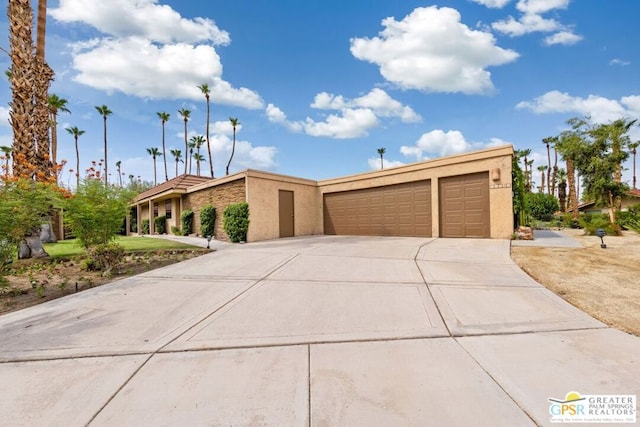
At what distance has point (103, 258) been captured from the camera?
659cm

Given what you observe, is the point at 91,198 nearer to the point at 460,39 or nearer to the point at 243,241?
the point at 243,241

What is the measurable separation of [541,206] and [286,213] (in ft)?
95.7

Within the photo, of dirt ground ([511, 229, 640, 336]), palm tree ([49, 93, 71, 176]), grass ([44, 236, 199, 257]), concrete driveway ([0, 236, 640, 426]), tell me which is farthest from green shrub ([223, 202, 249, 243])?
palm tree ([49, 93, 71, 176])

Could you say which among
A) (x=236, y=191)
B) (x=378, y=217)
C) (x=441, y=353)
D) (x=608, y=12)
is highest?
(x=608, y=12)

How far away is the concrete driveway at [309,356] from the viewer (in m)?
1.95

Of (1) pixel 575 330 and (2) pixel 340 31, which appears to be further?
(2) pixel 340 31

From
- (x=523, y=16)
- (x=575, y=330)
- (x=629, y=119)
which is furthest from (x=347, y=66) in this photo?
(x=629, y=119)

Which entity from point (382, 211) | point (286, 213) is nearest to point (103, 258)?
point (286, 213)

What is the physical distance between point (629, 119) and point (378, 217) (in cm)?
2153

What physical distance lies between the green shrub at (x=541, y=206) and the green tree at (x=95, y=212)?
3399 cm

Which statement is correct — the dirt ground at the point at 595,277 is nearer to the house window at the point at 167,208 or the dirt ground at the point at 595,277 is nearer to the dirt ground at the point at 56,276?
the dirt ground at the point at 56,276

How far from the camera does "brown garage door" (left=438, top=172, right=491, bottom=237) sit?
35.1 ft

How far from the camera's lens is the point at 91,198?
6.76 meters

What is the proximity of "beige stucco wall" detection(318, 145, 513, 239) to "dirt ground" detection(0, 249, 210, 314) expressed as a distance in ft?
29.4
